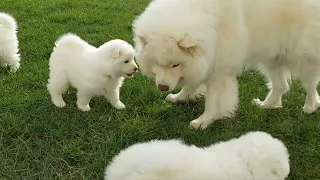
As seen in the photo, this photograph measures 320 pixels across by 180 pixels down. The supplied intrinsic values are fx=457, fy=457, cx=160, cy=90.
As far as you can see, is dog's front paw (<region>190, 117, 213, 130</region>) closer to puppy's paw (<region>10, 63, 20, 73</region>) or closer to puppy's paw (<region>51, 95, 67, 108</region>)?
puppy's paw (<region>51, 95, 67, 108</region>)

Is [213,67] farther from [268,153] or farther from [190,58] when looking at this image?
[268,153]

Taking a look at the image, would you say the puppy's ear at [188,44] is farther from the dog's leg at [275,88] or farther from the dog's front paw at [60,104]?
the dog's front paw at [60,104]

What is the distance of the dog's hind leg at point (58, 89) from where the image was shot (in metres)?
4.75

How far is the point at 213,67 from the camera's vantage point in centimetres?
449

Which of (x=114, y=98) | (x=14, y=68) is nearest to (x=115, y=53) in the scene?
(x=114, y=98)

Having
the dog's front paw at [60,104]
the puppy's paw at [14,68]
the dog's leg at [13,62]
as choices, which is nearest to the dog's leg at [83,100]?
the dog's front paw at [60,104]

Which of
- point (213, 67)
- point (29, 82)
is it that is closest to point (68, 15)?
point (29, 82)

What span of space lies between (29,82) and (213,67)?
2242 mm

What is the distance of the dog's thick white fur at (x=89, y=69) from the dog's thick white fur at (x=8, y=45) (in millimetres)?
1351

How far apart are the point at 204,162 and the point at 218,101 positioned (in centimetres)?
168

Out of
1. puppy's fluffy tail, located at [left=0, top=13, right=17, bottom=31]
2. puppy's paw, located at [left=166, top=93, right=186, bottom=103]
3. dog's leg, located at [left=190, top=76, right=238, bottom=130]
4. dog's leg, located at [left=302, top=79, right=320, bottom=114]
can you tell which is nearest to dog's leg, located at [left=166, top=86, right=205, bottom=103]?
puppy's paw, located at [left=166, top=93, right=186, bottom=103]

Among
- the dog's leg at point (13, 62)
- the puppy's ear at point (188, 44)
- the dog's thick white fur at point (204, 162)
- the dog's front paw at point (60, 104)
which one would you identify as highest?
the puppy's ear at point (188, 44)

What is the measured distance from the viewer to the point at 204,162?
10.2ft

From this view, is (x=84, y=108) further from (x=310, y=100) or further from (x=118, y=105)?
(x=310, y=100)
